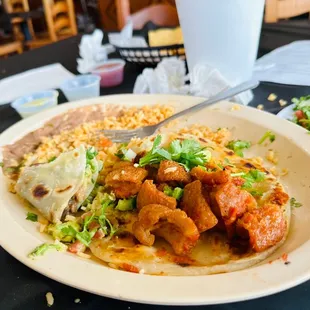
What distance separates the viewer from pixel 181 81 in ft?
6.29

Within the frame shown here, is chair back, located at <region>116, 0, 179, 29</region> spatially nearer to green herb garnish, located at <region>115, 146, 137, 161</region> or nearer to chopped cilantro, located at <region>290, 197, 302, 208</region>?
green herb garnish, located at <region>115, 146, 137, 161</region>

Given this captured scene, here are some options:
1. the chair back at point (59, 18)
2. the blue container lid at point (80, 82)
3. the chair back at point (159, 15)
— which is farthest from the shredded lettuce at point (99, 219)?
the chair back at point (59, 18)

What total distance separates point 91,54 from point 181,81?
28.6 inches

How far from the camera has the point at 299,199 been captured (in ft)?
3.50

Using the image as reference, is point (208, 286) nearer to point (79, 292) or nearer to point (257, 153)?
point (79, 292)

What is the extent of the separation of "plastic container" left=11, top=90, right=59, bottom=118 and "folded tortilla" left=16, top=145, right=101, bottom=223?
0.63 m

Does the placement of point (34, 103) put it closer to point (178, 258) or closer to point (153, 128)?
point (153, 128)

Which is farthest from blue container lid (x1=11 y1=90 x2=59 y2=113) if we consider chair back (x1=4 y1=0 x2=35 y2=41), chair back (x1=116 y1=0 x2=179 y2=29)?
chair back (x1=4 y1=0 x2=35 y2=41)

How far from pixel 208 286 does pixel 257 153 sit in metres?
0.70

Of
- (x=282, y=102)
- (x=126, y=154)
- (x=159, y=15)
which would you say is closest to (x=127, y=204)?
(x=126, y=154)

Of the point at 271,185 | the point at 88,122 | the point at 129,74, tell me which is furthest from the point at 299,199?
the point at 129,74

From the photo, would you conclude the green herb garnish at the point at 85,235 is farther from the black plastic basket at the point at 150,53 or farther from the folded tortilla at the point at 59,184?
the black plastic basket at the point at 150,53

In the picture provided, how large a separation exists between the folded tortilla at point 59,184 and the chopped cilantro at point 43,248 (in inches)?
5.8

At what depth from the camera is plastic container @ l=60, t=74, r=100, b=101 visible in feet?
6.18
